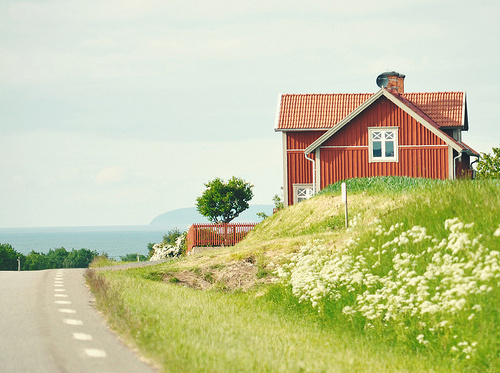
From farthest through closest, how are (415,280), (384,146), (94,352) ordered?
(384,146) → (415,280) → (94,352)

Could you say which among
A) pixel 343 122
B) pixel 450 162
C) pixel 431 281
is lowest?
pixel 431 281

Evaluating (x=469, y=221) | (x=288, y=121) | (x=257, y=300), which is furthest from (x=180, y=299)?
(x=288, y=121)

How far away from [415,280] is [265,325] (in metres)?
2.92

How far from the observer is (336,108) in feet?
137

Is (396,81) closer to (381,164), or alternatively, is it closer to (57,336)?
(381,164)

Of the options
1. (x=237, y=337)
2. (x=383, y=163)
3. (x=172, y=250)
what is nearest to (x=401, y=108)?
(x=383, y=163)

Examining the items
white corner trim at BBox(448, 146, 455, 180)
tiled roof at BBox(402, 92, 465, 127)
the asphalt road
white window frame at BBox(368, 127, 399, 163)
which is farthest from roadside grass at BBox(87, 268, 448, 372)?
tiled roof at BBox(402, 92, 465, 127)

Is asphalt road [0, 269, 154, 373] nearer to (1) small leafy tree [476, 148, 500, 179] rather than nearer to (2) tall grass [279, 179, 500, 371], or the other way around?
(2) tall grass [279, 179, 500, 371]

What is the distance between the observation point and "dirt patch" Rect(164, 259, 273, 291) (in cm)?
1952

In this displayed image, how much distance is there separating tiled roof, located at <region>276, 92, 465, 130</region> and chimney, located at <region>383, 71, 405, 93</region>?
2.72 meters

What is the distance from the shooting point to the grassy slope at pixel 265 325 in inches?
336

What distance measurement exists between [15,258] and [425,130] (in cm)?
10885

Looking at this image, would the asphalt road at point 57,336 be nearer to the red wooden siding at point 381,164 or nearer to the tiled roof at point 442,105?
the red wooden siding at point 381,164

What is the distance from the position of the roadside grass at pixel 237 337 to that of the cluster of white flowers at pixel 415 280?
1.86ft
